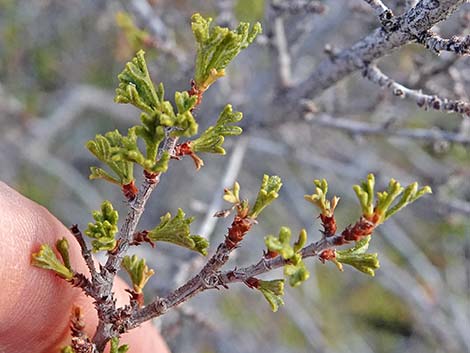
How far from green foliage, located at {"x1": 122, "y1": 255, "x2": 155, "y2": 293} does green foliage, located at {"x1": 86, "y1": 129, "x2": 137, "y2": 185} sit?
29 cm

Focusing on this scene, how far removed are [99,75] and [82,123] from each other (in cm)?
57

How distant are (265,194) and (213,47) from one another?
311mm

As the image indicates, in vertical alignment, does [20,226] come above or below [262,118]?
below

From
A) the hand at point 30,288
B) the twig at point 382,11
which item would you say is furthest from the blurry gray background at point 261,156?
the hand at point 30,288

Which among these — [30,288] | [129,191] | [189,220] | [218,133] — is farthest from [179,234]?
[30,288]

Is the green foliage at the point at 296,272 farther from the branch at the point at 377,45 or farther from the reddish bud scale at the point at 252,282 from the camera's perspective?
the branch at the point at 377,45

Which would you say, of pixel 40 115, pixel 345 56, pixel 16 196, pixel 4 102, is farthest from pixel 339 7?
pixel 40 115

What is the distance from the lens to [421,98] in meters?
1.57

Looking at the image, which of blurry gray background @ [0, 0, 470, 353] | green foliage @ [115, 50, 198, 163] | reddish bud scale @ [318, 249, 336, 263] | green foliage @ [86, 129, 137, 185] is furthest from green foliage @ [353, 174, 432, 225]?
blurry gray background @ [0, 0, 470, 353]

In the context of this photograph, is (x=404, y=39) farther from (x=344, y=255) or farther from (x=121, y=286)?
(x=121, y=286)

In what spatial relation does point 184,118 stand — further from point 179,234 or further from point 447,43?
point 447,43

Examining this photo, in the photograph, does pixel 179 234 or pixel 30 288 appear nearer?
pixel 179 234

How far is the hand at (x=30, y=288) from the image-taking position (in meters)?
1.54

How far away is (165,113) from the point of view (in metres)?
1.16
